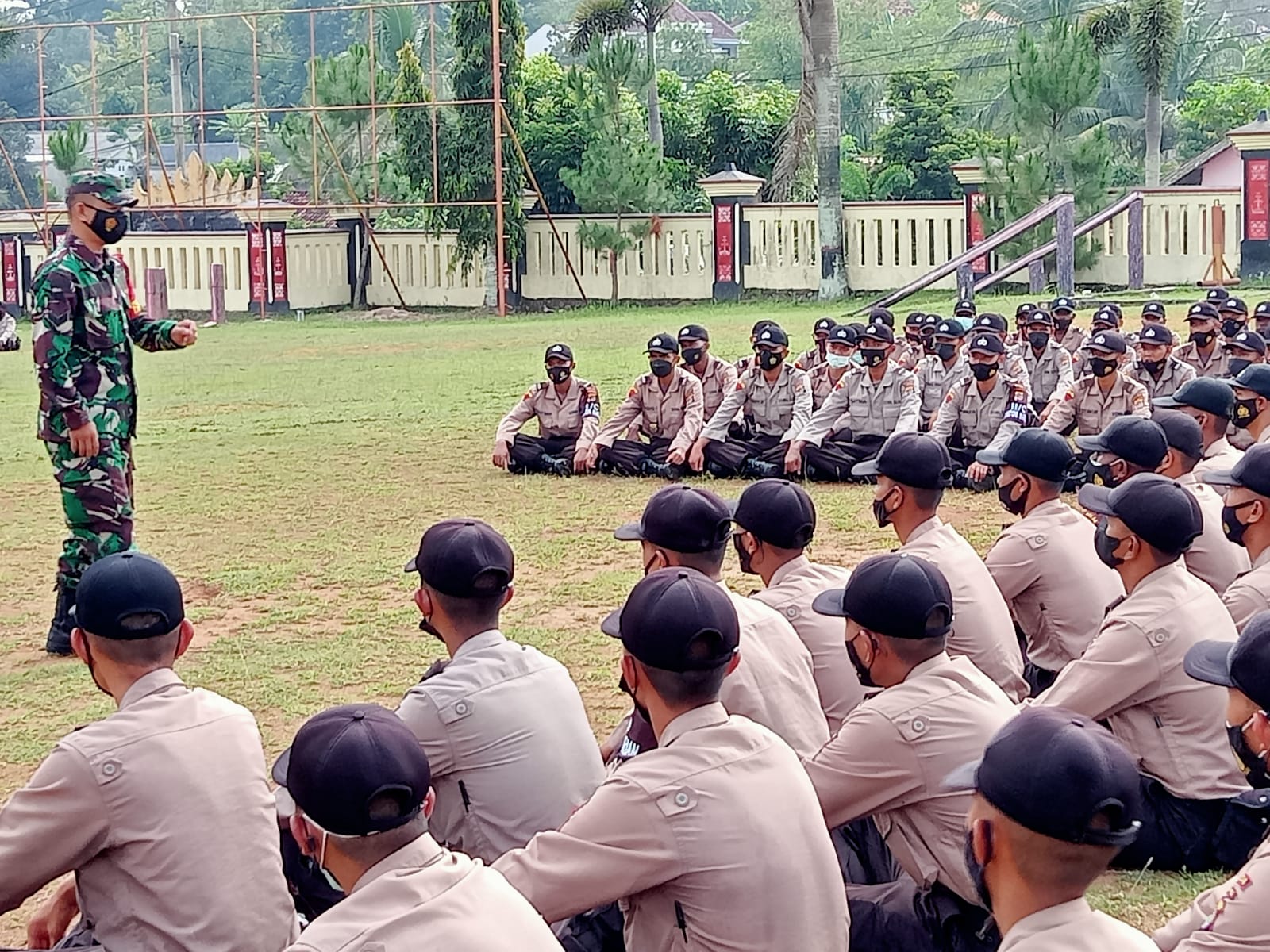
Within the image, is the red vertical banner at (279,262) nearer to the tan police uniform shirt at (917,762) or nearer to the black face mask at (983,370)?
the black face mask at (983,370)

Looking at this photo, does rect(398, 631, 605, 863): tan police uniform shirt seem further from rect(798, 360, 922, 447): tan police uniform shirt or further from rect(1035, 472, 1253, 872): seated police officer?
rect(798, 360, 922, 447): tan police uniform shirt

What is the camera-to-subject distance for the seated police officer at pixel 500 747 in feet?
13.4

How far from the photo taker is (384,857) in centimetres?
294

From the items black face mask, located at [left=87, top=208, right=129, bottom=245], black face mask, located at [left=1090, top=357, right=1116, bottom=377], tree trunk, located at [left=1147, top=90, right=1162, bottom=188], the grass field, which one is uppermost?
tree trunk, located at [left=1147, top=90, right=1162, bottom=188]

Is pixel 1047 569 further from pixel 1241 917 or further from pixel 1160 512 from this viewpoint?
pixel 1241 917

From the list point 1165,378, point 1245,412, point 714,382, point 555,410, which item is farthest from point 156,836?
point 714,382

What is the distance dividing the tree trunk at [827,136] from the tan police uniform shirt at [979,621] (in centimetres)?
2137

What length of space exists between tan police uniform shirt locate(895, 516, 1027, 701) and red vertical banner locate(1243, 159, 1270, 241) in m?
18.6

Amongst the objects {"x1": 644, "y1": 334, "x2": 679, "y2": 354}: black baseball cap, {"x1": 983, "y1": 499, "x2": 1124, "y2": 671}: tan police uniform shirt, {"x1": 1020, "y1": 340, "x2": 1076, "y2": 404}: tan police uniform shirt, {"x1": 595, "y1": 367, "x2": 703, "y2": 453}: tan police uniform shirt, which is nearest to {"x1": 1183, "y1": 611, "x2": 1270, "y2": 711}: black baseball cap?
{"x1": 983, "y1": 499, "x2": 1124, "y2": 671}: tan police uniform shirt

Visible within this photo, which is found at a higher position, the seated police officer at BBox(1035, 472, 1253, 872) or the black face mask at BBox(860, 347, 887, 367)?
the black face mask at BBox(860, 347, 887, 367)

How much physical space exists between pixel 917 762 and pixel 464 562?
1.22 metres

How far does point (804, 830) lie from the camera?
136 inches

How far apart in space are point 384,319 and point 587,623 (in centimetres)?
2069

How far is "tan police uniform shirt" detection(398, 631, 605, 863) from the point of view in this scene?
408 cm
